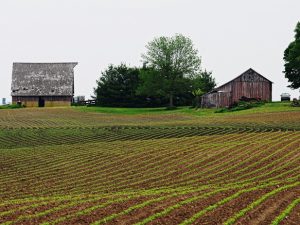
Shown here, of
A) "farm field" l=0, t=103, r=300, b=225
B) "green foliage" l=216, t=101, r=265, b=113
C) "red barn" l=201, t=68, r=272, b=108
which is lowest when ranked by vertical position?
"farm field" l=0, t=103, r=300, b=225

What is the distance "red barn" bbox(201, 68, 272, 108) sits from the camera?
254 feet

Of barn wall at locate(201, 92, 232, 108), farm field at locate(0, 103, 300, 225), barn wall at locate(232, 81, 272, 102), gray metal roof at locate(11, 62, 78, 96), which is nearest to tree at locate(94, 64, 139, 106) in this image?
gray metal roof at locate(11, 62, 78, 96)

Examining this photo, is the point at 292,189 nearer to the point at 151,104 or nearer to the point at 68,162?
the point at 68,162

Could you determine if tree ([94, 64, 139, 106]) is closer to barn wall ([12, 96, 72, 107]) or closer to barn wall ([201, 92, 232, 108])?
barn wall ([12, 96, 72, 107])

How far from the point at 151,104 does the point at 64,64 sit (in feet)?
63.8

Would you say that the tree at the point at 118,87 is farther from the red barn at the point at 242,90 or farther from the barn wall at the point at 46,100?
the red barn at the point at 242,90

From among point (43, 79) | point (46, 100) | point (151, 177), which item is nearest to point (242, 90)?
point (46, 100)

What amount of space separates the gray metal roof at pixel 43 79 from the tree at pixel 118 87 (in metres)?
6.29

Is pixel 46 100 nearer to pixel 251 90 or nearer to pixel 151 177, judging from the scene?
pixel 251 90

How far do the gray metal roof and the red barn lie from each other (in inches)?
1200

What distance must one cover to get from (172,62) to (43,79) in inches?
1067

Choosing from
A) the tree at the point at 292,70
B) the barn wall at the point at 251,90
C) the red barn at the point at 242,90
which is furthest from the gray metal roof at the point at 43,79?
the tree at the point at 292,70

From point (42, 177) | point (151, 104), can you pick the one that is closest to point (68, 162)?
point (42, 177)

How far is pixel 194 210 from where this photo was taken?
1526 cm
